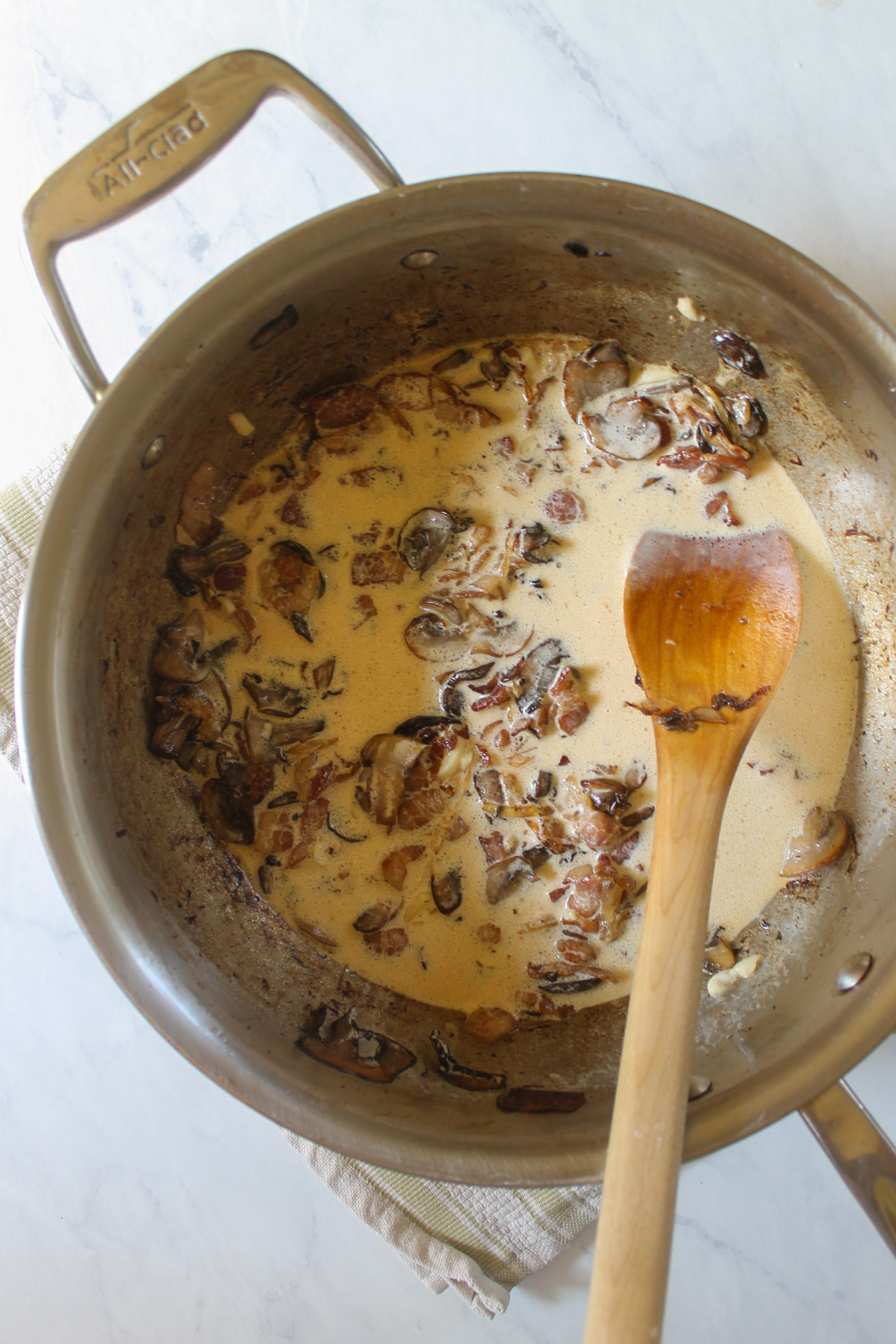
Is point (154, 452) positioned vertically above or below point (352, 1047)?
above

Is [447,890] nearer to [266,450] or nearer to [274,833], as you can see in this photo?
[274,833]

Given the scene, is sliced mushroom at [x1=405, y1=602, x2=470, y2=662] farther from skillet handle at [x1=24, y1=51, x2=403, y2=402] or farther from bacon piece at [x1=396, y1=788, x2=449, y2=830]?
skillet handle at [x1=24, y1=51, x2=403, y2=402]

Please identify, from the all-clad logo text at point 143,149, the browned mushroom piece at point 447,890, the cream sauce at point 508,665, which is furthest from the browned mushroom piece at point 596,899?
the all-clad logo text at point 143,149

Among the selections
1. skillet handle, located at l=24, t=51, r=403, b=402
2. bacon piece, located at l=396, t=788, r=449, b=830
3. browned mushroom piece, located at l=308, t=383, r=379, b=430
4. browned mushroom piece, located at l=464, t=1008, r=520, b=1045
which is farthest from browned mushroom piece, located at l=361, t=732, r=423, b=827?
skillet handle, located at l=24, t=51, r=403, b=402

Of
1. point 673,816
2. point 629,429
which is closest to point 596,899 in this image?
point 673,816

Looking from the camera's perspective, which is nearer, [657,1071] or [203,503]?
[657,1071]

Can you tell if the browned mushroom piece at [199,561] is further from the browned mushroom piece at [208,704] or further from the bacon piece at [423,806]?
the bacon piece at [423,806]
